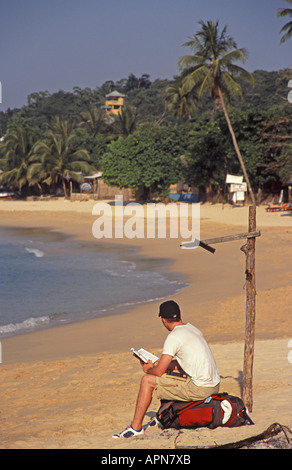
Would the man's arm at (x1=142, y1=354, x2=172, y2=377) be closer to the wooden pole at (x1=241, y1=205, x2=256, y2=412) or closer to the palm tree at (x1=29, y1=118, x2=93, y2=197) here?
the wooden pole at (x1=241, y1=205, x2=256, y2=412)

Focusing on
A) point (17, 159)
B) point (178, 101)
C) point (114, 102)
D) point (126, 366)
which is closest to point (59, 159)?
point (17, 159)

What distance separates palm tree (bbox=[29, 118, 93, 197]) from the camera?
49562mm

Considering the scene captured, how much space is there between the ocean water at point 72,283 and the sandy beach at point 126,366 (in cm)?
74

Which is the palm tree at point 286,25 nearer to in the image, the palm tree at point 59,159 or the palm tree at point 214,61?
the palm tree at point 214,61

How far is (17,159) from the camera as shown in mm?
54312

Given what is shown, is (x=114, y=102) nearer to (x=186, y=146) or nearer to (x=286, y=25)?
(x=186, y=146)

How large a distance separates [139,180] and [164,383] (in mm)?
36588

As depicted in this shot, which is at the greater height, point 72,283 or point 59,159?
point 59,159

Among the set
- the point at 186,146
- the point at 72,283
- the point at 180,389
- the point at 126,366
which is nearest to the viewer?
the point at 180,389

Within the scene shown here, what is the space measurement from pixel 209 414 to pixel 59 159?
46.0 metres

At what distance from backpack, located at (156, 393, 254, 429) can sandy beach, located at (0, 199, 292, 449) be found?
83 mm

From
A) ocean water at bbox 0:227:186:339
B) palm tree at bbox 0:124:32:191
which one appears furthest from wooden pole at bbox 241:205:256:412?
palm tree at bbox 0:124:32:191

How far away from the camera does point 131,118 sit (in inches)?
2117

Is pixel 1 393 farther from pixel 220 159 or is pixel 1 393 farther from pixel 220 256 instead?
pixel 220 159
